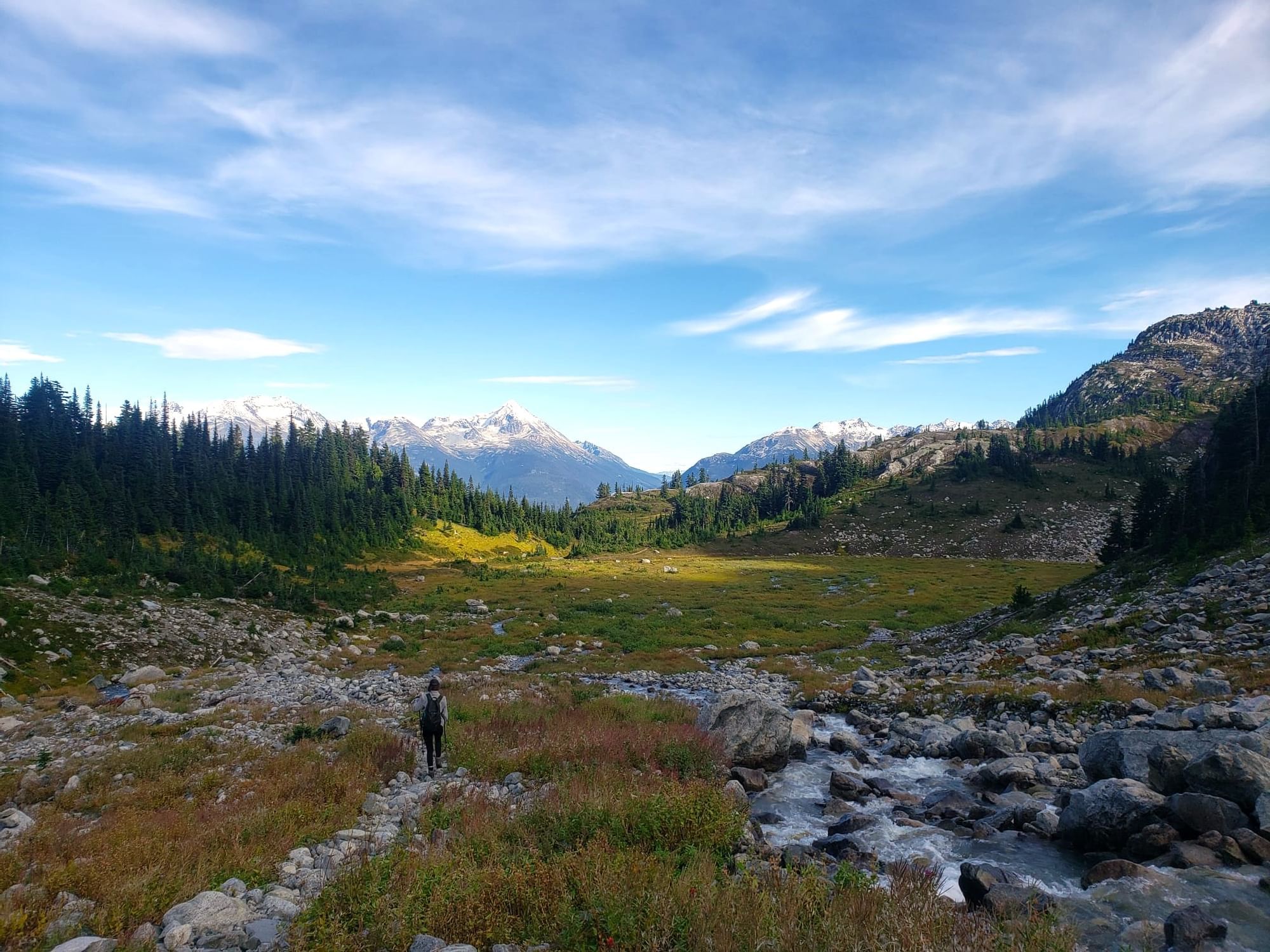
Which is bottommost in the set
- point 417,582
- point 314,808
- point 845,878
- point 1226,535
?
point 417,582

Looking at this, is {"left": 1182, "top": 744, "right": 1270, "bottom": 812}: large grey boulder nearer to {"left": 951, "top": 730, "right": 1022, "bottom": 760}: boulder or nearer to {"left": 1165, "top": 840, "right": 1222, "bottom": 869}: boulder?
{"left": 1165, "top": 840, "right": 1222, "bottom": 869}: boulder

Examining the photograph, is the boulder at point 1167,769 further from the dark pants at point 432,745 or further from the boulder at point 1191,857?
the dark pants at point 432,745

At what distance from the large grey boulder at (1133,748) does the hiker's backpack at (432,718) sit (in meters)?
15.8

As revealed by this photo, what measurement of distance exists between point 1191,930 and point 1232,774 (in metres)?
4.59

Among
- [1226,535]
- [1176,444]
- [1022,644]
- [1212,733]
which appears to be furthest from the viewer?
[1176,444]

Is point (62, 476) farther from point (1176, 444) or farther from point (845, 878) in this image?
point (1176, 444)

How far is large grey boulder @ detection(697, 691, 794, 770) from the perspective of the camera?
16.3 meters

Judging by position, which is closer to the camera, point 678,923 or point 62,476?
point 678,923

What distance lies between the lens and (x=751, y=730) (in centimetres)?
1680

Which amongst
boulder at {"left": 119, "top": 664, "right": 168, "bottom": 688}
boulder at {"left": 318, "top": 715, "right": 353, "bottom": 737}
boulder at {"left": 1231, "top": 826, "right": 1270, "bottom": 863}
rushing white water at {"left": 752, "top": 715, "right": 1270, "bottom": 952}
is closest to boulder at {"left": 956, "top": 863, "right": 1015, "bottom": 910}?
rushing white water at {"left": 752, "top": 715, "right": 1270, "bottom": 952}

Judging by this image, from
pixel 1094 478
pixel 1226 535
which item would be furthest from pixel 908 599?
pixel 1094 478

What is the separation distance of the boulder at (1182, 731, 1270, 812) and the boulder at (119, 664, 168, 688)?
37.1 metres

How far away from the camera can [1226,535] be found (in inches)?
1315

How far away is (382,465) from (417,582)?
94.1 m
